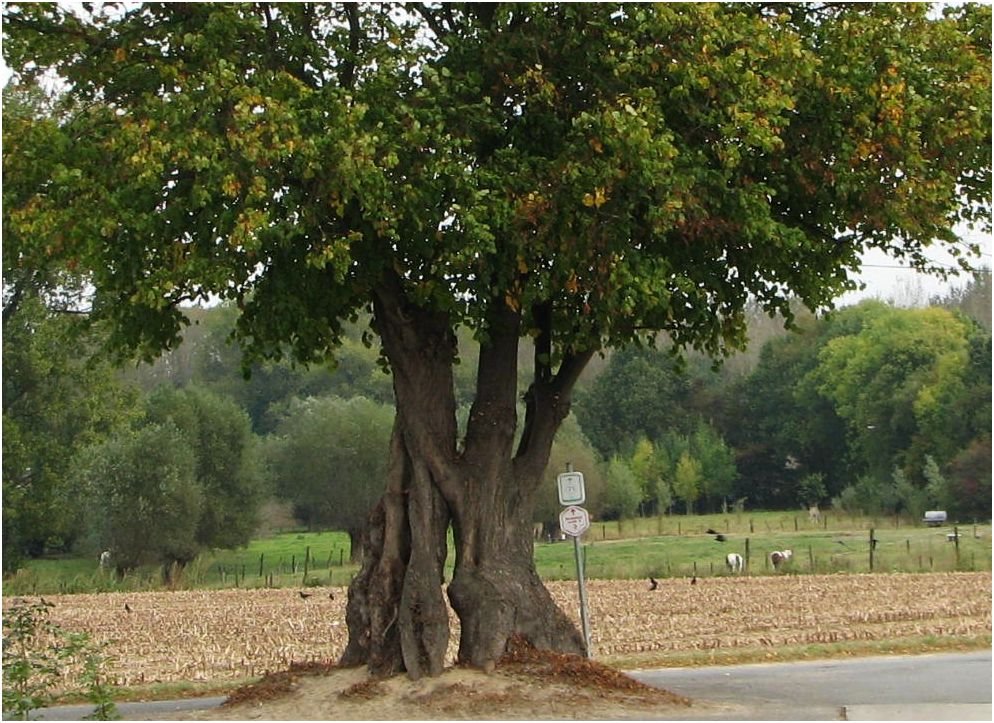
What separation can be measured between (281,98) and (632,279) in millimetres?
4157

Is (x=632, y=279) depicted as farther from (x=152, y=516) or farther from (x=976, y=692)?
(x=152, y=516)

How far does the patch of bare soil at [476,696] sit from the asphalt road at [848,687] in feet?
3.93

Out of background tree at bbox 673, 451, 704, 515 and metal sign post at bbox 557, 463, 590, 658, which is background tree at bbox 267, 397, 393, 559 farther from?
metal sign post at bbox 557, 463, 590, 658

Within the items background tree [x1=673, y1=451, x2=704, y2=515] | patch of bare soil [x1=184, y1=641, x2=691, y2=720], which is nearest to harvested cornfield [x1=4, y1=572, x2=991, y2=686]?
patch of bare soil [x1=184, y1=641, x2=691, y2=720]

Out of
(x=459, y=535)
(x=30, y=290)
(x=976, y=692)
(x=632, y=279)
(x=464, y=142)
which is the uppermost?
(x=30, y=290)

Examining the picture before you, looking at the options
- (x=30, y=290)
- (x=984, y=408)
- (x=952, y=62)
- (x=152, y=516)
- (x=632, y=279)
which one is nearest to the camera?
(x=632, y=279)

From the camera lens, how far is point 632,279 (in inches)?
597

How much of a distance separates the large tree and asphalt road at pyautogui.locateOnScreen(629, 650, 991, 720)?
2.58 metres

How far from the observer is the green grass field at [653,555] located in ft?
151

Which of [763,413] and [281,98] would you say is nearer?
[281,98]

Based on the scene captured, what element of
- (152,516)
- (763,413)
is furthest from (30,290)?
(763,413)

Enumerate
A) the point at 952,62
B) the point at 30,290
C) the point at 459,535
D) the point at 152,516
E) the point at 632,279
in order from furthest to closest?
the point at 152,516
the point at 30,290
the point at 459,535
the point at 952,62
the point at 632,279

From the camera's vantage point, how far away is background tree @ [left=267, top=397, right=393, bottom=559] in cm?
6756

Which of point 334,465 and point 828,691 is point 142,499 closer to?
point 334,465
